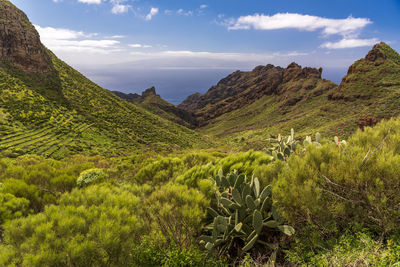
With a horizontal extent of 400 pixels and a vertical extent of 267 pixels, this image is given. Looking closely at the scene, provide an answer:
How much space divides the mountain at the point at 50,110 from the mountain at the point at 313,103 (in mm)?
39376

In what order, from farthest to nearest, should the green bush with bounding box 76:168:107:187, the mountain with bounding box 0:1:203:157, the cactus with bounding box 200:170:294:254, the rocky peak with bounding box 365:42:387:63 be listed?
the rocky peak with bounding box 365:42:387:63
the mountain with bounding box 0:1:203:157
the green bush with bounding box 76:168:107:187
the cactus with bounding box 200:170:294:254

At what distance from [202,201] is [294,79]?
142 meters

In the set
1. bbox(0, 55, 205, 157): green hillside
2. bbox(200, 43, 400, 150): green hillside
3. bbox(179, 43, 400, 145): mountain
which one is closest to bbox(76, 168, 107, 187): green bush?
bbox(0, 55, 205, 157): green hillside

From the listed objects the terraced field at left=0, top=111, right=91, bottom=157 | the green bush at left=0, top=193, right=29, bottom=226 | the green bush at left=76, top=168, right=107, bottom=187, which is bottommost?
the terraced field at left=0, top=111, right=91, bottom=157

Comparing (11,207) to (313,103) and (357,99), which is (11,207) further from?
(313,103)

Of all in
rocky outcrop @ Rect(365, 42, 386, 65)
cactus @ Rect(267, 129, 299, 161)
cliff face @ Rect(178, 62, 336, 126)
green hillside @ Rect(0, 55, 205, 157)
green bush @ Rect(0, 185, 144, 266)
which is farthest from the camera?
cliff face @ Rect(178, 62, 336, 126)

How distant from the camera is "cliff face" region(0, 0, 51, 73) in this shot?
198 ft

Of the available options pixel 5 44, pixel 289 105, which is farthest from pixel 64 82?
pixel 289 105

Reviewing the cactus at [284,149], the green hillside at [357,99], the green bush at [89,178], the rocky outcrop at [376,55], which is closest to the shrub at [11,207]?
the green bush at [89,178]

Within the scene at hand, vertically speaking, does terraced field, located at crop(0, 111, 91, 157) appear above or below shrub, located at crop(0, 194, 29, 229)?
below

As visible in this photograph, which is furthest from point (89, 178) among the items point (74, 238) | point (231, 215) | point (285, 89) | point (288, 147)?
point (285, 89)

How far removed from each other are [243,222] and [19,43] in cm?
9065

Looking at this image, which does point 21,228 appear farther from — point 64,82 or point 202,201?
point 64,82

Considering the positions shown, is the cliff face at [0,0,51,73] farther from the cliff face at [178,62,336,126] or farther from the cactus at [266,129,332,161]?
the cliff face at [178,62,336,126]
